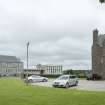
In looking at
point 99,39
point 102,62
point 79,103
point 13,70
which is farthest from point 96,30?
point 13,70

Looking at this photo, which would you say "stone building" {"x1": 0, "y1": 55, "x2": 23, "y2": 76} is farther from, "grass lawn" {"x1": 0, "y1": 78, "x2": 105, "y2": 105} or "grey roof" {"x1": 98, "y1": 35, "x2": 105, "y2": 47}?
"grass lawn" {"x1": 0, "y1": 78, "x2": 105, "y2": 105}

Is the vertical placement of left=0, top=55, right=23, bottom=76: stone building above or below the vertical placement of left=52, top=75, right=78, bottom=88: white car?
above

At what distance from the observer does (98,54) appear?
297 ft

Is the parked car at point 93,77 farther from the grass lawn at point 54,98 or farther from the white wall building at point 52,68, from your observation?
the white wall building at point 52,68

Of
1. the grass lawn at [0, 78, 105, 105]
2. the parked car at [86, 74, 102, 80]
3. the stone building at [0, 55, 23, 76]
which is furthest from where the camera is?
the stone building at [0, 55, 23, 76]

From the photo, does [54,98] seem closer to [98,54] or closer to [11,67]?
[98,54]

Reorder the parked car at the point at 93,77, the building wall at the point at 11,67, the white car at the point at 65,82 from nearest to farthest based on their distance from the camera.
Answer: the white car at the point at 65,82 < the parked car at the point at 93,77 < the building wall at the point at 11,67

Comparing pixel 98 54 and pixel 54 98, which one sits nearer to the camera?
pixel 54 98

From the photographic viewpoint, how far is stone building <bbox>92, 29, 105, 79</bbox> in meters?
87.7

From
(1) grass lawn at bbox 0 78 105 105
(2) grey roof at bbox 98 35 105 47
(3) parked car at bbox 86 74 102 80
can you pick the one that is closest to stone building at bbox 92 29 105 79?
(2) grey roof at bbox 98 35 105 47

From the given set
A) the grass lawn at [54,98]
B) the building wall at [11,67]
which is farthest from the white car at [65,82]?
the building wall at [11,67]

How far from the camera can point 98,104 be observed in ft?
63.4

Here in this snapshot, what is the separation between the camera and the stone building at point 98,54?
87.7 m

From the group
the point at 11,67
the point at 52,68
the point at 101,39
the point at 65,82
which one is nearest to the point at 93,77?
the point at 101,39
